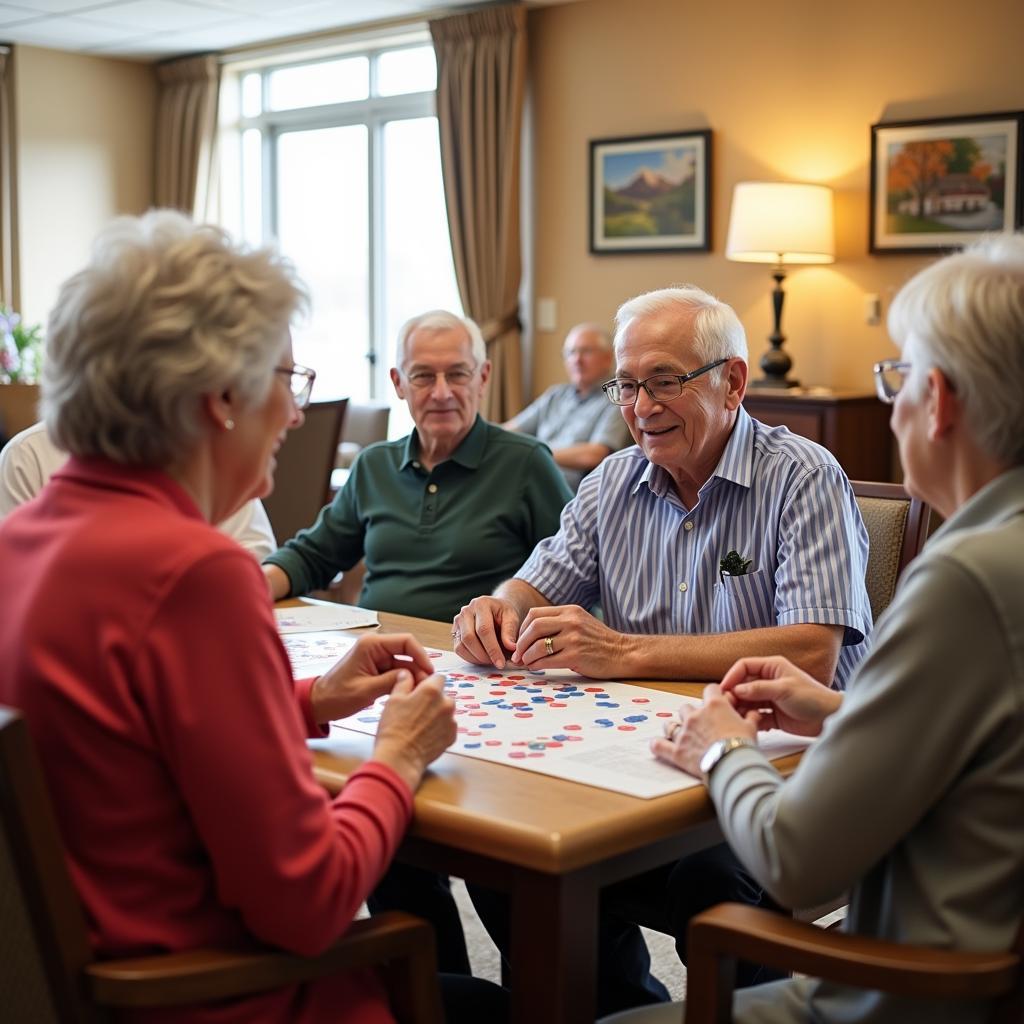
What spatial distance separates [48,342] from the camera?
1233mm

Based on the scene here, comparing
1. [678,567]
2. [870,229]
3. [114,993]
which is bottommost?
[114,993]

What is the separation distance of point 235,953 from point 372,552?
1.74 metres

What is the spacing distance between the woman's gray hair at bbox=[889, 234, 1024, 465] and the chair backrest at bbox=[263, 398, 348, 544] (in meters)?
2.96

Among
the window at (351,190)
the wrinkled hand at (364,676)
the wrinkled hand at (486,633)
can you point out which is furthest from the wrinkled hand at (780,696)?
the window at (351,190)

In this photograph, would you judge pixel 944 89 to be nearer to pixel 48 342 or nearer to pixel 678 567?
pixel 678 567

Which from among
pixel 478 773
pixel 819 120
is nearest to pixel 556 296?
pixel 819 120

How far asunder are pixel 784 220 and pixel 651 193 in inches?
41.8

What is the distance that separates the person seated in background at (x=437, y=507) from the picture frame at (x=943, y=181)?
2893 millimetres

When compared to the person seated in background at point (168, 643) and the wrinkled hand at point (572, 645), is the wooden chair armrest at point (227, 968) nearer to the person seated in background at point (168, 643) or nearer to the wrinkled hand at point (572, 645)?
the person seated in background at point (168, 643)

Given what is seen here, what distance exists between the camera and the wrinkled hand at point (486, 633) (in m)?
2.02

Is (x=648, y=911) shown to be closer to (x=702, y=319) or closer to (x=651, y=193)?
(x=702, y=319)

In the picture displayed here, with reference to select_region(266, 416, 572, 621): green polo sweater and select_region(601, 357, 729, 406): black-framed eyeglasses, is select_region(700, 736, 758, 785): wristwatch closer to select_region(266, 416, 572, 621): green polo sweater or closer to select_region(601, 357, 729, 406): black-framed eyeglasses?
select_region(601, 357, 729, 406): black-framed eyeglasses

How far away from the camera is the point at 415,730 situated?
1.47 m

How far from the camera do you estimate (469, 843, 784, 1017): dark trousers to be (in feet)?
6.04
